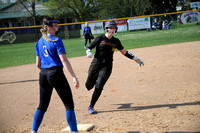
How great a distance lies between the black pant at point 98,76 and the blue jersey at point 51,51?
5.05 feet

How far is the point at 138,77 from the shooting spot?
8.05 meters

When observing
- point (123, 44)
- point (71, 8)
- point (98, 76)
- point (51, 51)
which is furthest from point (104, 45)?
point (71, 8)

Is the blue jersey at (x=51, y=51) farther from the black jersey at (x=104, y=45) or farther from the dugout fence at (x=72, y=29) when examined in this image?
the dugout fence at (x=72, y=29)

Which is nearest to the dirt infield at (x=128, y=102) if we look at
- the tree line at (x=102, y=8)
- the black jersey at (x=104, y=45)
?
the black jersey at (x=104, y=45)

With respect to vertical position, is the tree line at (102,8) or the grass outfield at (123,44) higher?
the tree line at (102,8)

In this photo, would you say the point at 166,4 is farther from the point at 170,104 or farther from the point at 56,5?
the point at 170,104

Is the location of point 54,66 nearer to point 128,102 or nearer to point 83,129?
point 83,129

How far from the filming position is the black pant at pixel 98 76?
4.95m

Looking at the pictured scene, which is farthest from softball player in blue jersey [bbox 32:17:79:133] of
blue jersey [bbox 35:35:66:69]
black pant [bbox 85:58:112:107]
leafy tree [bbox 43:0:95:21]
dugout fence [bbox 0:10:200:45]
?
A: leafy tree [bbox 43:0:95:21]

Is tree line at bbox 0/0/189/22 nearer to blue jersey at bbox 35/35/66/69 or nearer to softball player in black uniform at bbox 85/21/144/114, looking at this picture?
softball player in black uniform at bbox 85/21/144/114

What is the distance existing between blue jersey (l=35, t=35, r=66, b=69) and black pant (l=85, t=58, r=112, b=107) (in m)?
1.54

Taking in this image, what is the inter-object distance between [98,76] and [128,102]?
1207mm

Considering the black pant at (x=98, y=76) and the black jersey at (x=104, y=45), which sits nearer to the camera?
the black pant at (x=98, y=76)

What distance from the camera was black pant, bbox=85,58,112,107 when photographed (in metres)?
4.95
